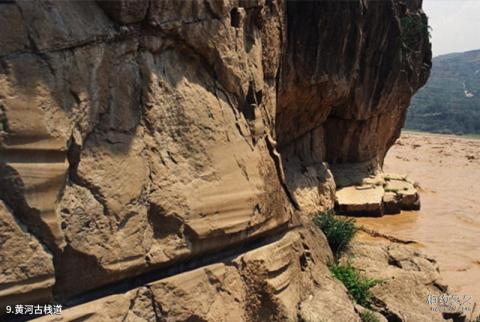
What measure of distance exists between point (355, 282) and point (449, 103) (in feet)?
262


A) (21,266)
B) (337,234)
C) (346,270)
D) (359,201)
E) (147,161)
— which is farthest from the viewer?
(359,201)

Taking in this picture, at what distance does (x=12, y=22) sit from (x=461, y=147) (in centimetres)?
3633

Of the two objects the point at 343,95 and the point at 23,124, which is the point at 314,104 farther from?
the point at 23,124

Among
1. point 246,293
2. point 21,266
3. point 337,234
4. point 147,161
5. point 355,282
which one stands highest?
point 147,161

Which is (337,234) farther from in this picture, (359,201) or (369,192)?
(369,192)

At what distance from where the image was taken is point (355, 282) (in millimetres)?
6227

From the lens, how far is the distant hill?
6016 centimetres

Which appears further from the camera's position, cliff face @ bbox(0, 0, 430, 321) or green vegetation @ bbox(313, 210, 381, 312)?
green vegetation @ bbox(313, 210, 381, 312)

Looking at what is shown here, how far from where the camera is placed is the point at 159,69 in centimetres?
427

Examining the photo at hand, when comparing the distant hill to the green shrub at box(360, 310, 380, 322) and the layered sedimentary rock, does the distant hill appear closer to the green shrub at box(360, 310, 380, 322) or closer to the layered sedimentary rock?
the layered sedimentary rock

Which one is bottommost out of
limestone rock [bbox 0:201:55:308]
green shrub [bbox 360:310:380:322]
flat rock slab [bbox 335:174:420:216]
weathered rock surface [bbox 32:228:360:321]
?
flat rock slab [bbox 335:174:420:216]

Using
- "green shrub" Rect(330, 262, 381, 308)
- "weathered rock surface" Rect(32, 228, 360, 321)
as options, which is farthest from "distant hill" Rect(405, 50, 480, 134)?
"weathered rock surface" Rect(32, 228, 360, 321)

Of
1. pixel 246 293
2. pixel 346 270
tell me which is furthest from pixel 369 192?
pixel 246 293

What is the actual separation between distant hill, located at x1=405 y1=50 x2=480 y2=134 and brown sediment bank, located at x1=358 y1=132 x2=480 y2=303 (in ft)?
116
